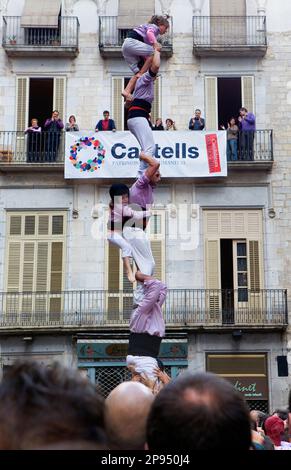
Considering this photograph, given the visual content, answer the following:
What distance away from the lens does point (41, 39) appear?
2748 cm

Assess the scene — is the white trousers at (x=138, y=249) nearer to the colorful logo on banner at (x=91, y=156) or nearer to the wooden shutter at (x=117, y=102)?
the colorful logo on banner at (x=91, y=156)

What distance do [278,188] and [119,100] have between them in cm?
620

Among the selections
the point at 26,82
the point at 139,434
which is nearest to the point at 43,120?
the point at 26,82

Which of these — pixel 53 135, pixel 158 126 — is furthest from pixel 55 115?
pixel 158 126

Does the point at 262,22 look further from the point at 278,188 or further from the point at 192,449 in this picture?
the point at 192,449

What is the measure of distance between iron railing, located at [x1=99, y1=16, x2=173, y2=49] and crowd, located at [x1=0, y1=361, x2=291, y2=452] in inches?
939

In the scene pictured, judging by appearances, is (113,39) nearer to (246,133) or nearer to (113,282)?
(246,133)

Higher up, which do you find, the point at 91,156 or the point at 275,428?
the point at 91,156

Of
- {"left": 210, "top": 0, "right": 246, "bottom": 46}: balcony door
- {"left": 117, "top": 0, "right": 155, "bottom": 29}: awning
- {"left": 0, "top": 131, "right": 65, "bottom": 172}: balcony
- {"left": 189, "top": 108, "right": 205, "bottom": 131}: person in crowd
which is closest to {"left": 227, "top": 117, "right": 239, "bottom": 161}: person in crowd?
{"left": 189, "top": 108, "right": 205, "bottom": 131}: person in crowd

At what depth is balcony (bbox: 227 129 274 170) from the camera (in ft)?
84.8

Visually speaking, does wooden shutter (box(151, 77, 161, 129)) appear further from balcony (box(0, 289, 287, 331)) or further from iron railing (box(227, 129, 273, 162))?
balcony (box(0, 289, 287, 331))

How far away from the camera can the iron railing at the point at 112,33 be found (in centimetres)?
2698

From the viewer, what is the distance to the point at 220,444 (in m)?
3.05

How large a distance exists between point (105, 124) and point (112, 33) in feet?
12.4
